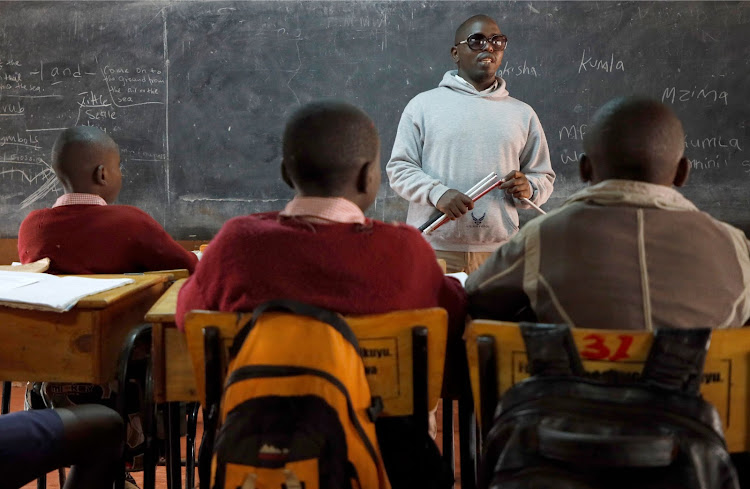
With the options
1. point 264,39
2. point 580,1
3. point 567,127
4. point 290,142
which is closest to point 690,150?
point 567,127

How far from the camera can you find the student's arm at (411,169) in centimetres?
281

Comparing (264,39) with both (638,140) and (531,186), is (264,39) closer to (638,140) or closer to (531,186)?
(531,186)

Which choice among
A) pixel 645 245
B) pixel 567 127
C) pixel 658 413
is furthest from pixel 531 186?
pixel 658 413

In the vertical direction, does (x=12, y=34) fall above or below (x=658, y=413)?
above

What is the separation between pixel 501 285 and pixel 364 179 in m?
0.36

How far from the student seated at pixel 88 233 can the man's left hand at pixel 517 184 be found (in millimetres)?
1186

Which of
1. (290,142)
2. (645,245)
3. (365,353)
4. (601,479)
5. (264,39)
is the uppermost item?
(264,39)

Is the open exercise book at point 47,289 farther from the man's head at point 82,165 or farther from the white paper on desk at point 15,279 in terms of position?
the man's head at point 82,165

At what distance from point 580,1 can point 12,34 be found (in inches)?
122

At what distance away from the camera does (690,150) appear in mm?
4027

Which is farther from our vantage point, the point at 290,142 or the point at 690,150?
the point at 690,150

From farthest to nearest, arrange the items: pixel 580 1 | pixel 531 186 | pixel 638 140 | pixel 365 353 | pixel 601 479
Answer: pixel 580 1 → pixel 531 186 → pixel 638 140 → pixel 365 353 → pixel 601 479

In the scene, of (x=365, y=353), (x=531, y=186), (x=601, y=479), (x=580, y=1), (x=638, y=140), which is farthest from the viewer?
(x=580, y=1)

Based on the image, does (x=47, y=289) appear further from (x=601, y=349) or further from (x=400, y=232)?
(x=601, y=349)
